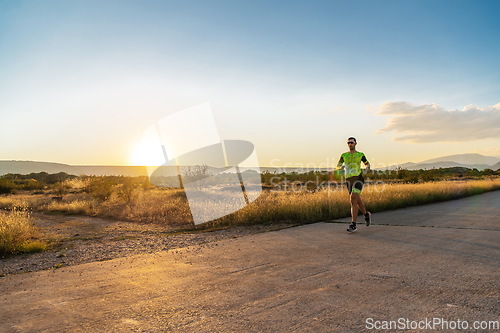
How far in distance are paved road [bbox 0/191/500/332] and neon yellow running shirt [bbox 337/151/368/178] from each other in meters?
1.75

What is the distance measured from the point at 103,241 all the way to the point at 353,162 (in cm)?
667

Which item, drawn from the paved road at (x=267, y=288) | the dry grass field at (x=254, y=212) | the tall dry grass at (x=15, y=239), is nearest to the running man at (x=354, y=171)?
the paved road at (x=267, y=288)

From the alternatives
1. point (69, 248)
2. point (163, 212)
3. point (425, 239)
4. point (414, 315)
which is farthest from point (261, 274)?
point (163, 212)

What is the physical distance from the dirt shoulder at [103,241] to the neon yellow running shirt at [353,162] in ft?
8.02

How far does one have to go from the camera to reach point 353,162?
8.00 meters

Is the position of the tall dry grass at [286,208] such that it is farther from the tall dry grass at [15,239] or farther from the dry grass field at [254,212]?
the tall dry grass at [15,239]

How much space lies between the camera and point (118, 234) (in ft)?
34.3

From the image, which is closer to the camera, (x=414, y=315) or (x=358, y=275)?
(x=414, y=315)

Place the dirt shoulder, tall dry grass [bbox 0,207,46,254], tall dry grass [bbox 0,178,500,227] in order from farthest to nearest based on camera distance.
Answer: tall dry grass [bbox 0,178,500,227]
tall dry grass [bbox 0,207,46,254]
the dirt shoulder

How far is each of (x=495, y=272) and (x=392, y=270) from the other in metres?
1.23

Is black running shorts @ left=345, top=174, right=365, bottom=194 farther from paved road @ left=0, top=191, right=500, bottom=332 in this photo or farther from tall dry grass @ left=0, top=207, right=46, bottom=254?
tall dry grass @ left=0, top=207, right=46, bottom=254

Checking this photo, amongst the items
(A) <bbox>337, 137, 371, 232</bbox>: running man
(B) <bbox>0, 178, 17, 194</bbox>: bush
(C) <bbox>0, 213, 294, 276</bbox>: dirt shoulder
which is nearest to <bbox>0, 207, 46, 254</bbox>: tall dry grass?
(C) <bbox>0, 213, 294, 276</bbox>: dirt shoulder

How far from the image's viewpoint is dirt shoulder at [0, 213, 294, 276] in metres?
6.61

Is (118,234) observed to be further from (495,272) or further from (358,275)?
(495,272)
